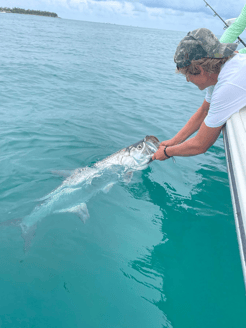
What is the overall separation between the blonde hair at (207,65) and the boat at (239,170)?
580 millimetres

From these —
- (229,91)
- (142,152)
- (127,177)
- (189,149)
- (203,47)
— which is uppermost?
(203,47)

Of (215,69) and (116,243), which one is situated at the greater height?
(215,69)

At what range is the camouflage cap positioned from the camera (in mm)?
2520

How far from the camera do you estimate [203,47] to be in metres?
2.53

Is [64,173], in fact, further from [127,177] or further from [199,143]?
[199,143]

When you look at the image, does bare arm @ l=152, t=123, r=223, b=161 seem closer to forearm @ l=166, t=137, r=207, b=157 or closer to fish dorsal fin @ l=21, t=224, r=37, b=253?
forearm @ l=166, t=137, r=207, b=157

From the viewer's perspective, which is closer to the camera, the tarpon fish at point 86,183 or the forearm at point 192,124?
the tarpon fish at point 86,183

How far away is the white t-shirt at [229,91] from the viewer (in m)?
2.44

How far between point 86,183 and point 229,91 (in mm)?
2926

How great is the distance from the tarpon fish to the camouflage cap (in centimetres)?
186

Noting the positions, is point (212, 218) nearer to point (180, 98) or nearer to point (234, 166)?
point (234, 166)

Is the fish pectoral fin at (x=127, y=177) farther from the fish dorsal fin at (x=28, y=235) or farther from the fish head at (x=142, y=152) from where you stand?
the fish dorsal fin at (x=28, y=235)

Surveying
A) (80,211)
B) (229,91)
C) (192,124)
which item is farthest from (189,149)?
(80,211)

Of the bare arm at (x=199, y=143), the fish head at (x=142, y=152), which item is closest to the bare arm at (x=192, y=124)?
the fish head at (x=142, y=152)
